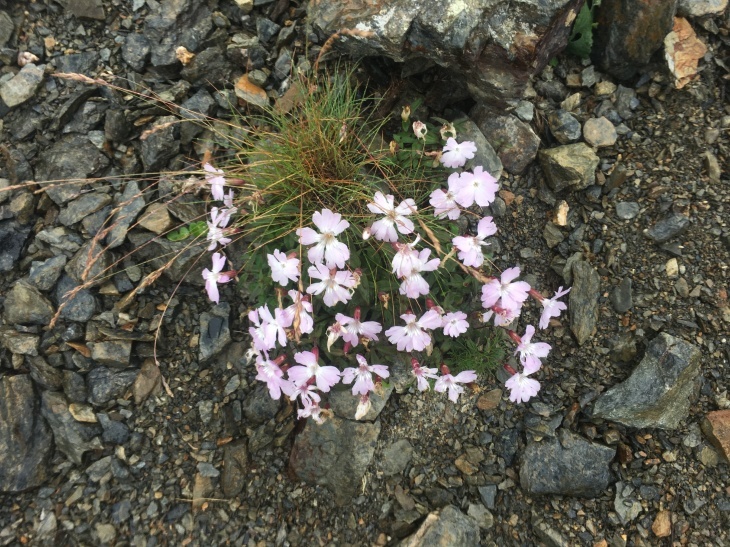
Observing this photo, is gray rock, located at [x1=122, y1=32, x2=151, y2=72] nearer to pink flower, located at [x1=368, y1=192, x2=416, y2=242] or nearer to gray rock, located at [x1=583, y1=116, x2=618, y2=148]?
pink flower, located at [x1=368, y1=192, x2=416, y2=242]

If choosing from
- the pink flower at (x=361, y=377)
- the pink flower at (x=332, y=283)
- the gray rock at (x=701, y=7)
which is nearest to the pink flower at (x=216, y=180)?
the pink flower at (x=332, y=283)

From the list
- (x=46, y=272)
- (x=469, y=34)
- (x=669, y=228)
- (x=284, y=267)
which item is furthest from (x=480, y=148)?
(x=46, y=272)

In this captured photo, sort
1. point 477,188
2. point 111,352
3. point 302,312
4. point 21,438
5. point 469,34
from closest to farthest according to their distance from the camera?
1. point 302,312
2. point 477,188
3. point 469,34
4. point 21,438
5. point 111,352

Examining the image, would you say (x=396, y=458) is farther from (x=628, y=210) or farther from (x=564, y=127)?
(x=564, y=127)

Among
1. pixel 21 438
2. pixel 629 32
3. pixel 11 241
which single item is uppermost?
pixel 629 32

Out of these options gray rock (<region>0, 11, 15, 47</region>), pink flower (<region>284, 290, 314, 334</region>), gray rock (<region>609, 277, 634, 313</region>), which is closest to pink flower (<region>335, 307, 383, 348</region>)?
pink flower (<region>284, 290, 314, 334</region>)

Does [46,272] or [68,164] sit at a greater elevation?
[68,164]

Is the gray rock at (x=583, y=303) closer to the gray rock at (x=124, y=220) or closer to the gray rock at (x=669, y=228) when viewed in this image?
the gray rock at (x=669, y=228)

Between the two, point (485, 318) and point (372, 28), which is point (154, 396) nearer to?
point (485, 318)
